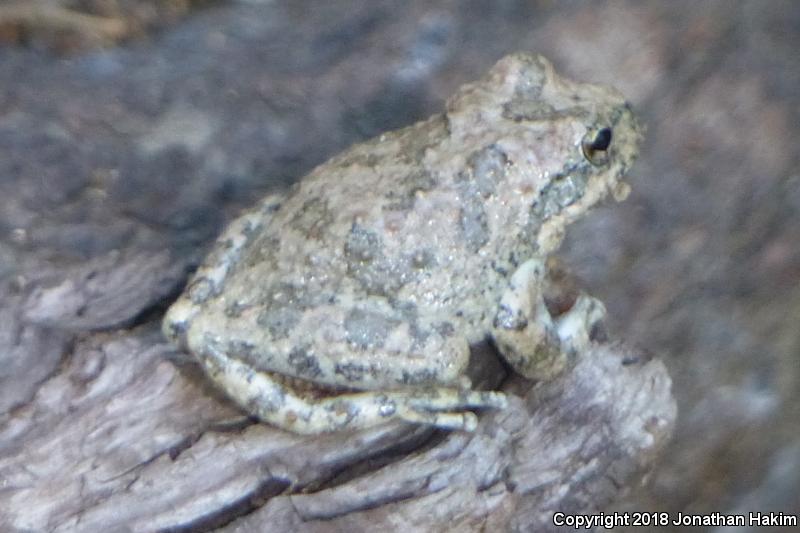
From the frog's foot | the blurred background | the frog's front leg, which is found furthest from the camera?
the blurred background

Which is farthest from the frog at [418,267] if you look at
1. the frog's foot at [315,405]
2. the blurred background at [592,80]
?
the blurred background at [592,80]

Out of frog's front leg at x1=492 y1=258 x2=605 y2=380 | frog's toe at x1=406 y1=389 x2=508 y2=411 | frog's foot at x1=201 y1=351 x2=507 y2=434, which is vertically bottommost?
frog's foot at x1=201 y1=351 x2=507 y2=434

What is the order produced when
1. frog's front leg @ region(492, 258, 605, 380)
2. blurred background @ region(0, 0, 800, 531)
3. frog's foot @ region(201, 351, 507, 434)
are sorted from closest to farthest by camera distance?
frog's foot @ region(201, 351, 507, 434) → frog's front leg @ region(492, 258, 605, 380) → blurred background @ region(0, 0, 800, 531)

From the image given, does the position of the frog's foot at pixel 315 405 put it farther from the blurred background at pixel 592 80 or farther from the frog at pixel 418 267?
the blurred background at pixel 592 80

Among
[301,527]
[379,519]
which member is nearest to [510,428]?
[379,519]

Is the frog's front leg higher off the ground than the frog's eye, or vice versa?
the frog's eye

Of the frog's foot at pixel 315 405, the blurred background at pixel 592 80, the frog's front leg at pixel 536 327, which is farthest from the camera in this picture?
the blurred background at pixel 592 80

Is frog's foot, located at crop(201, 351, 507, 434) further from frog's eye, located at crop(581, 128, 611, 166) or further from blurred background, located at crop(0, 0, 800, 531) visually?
frog's eye, located at crop(581, 128, 611, 166)

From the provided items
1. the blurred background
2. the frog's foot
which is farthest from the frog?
the blurred background
